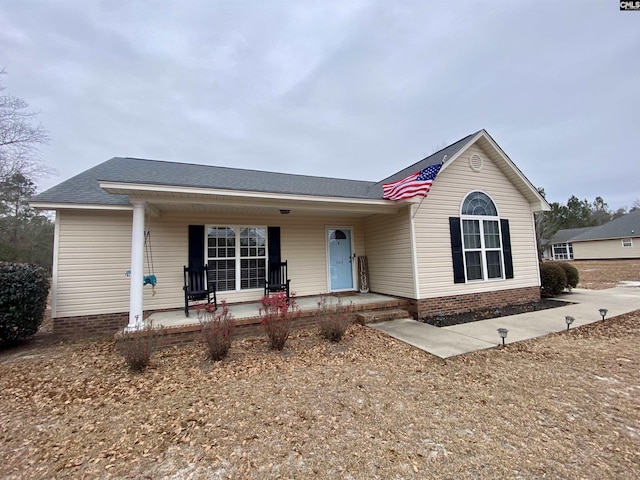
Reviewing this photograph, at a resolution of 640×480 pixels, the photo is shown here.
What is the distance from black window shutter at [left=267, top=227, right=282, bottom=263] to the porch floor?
126cm

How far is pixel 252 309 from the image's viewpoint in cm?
627

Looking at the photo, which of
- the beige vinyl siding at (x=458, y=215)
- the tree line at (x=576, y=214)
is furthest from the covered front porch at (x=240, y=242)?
the tree line at (x=576, y=214)

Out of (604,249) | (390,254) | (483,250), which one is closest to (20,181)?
(390,254)

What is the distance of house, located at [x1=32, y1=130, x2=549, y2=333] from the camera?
5887 millimetres

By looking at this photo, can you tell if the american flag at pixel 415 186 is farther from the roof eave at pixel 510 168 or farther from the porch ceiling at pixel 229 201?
the roof eave at pixel 510 168

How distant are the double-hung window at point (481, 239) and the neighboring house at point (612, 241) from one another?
93.3 ft

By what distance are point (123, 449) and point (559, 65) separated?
51.2ft

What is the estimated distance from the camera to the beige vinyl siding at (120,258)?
19.6 feet

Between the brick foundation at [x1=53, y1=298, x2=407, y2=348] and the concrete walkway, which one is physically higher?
the brick foundation at [x1=53, y1=298, x2=407, y2=348]

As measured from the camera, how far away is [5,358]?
15.6ft

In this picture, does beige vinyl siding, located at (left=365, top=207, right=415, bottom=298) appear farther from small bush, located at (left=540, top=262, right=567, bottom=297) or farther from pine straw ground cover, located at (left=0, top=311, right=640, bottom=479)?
small bush, located at (left=540, top=262, right=567, bottom=297)

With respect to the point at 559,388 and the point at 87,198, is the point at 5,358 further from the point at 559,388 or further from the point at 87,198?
the point at 559,388

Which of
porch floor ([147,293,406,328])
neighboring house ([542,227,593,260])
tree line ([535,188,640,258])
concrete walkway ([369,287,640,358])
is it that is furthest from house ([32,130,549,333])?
neighboring house ([542,227,593,260])

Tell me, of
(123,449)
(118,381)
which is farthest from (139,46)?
(123,449)
